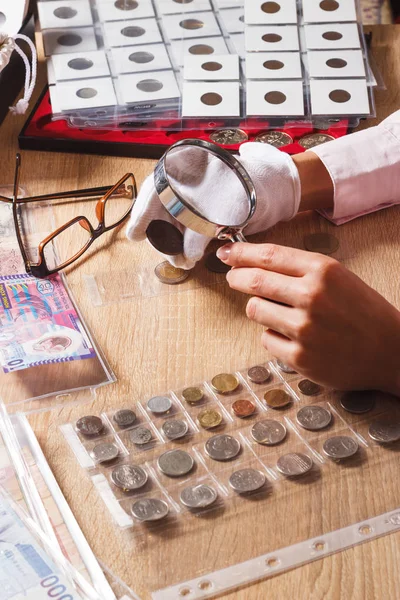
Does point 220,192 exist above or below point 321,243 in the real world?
above

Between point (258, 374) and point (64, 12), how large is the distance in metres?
0.98

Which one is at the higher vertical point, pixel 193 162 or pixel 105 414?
pixel 193 162

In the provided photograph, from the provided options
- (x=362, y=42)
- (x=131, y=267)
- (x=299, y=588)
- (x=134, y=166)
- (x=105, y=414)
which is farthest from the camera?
(x=362, y=42)

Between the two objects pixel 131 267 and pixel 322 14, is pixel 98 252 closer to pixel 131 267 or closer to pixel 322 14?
pixel 131 267

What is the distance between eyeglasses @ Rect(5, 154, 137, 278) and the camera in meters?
1.21

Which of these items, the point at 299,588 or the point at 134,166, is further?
the point at 134,166

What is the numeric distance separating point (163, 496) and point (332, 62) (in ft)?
3.23

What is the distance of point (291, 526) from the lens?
87 centimetres

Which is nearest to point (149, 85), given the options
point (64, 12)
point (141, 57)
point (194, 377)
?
point (141, 57)

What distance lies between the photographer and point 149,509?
876 mm

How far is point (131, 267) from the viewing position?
1.22m

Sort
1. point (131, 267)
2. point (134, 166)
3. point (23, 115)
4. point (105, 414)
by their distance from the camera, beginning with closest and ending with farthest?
point (105, 414) → point (131, 267) → point (134, 166) → point (23, 115)

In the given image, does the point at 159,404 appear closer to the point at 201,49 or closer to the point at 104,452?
the point at 104,452

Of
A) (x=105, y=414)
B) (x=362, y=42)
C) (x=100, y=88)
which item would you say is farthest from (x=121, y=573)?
(x=362, y=42)
